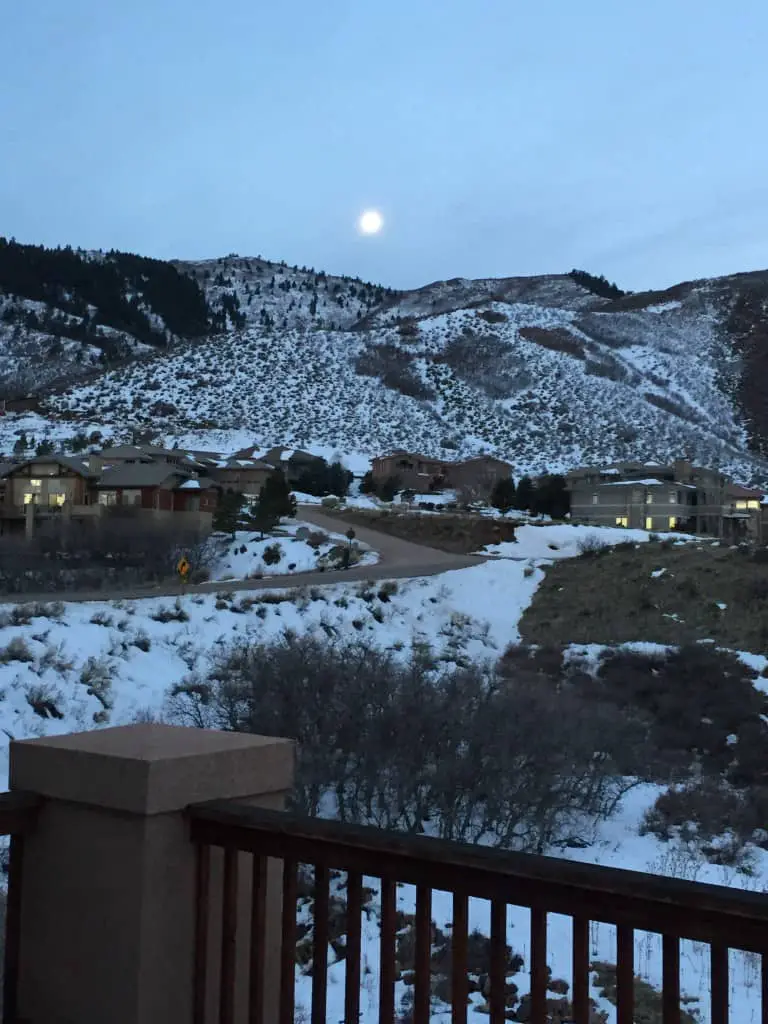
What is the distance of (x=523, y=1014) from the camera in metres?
7.95

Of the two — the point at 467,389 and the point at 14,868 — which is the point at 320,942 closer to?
the point at 14,868

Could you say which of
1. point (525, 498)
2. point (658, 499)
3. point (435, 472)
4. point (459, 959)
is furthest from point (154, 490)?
point (459, 959)

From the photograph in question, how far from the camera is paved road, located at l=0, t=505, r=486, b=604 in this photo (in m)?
25.2

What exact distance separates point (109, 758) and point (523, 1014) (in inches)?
237

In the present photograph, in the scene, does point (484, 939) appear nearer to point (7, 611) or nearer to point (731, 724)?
point (731, 724)

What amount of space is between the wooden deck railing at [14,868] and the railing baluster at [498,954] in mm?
1685

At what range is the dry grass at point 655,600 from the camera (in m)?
25.8

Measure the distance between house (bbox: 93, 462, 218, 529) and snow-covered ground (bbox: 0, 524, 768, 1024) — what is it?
2044cm

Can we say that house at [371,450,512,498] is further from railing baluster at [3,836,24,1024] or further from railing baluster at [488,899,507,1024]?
railing baluster at [488,899,507,1024]

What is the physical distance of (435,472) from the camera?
8069cm

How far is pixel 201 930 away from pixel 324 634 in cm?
1979

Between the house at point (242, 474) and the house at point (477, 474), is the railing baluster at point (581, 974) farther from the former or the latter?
the house at point (477, 474)

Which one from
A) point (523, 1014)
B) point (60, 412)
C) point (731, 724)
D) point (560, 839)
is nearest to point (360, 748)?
point (560, 839)

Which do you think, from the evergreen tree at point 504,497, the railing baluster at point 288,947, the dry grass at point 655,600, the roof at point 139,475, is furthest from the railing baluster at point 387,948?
the evergreen tree at point 504,497
